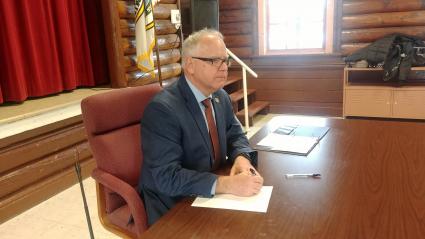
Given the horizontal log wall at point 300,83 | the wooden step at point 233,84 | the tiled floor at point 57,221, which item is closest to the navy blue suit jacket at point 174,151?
the tiled floor at point 57,221

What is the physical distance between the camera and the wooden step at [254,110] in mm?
4555

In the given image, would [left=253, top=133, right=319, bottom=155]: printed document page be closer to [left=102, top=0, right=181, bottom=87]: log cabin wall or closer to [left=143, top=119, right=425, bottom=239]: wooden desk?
[left=143, top=119, right=425, bottom=239]: wooden desk

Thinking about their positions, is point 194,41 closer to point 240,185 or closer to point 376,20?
point 240,185

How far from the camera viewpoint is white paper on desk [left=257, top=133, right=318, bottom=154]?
148 cm

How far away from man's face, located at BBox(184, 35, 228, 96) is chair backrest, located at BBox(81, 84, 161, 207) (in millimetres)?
296

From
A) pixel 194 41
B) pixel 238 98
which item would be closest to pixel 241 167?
pixel 194 41

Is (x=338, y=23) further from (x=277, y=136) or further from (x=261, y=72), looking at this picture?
(x=277, y=136)

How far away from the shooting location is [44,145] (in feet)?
8.59

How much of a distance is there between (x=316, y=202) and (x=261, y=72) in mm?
4215

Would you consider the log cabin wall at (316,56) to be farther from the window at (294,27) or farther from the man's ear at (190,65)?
the man's ear at (190,65)

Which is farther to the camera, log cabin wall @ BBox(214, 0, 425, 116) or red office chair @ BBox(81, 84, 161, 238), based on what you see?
log cabin wall @ BBox(214, 0, 425, 116)

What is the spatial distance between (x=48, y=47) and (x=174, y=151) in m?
2.22

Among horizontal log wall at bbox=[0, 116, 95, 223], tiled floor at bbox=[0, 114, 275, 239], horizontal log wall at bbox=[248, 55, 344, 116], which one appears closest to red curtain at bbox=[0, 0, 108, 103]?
horizontal log wall at bbox=[0, 116, 95, 223]

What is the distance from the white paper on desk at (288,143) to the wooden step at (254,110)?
2.87 metres
